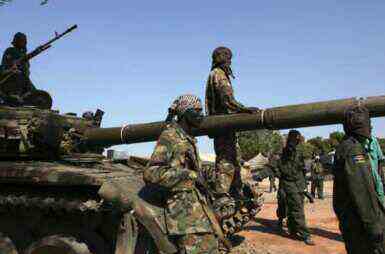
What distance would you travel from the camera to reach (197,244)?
5.33 metres

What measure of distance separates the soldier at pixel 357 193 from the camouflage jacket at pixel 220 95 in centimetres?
319

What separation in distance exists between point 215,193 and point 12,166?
131 inches

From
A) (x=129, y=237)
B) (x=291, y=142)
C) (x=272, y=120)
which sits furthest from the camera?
(x=291, y=142)

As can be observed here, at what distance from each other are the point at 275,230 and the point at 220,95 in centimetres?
469

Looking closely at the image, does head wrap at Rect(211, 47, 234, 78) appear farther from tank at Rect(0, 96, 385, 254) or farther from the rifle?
the rifle

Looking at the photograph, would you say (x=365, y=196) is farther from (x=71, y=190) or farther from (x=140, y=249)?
(x=71, y=190)

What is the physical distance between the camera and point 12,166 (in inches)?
267

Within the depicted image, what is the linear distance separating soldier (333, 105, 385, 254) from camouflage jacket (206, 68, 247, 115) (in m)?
3.19

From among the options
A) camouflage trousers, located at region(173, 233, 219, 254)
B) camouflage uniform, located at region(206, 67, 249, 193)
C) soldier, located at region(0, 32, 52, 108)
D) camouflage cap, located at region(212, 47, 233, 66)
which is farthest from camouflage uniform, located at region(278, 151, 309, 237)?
camouflage trousers, located at region(173, 233, 219, 254)

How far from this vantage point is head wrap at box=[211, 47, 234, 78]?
353 inches

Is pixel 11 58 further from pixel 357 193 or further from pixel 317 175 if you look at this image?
pixel 317 175

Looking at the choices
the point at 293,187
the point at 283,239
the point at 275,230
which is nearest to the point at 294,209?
the point at 293,187

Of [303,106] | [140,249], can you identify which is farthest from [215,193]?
[140,249]

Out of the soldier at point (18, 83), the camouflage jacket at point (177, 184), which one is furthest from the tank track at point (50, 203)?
the soldier at point (18, 83)
